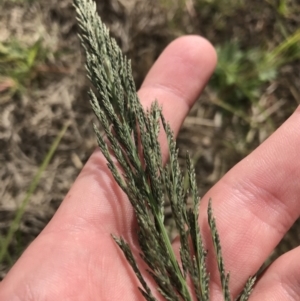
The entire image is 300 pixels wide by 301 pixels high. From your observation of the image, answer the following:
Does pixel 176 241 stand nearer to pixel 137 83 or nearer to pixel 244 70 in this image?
pixel 137 83

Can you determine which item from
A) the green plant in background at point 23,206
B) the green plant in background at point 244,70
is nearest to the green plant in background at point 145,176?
the green plant in background at point 23,206

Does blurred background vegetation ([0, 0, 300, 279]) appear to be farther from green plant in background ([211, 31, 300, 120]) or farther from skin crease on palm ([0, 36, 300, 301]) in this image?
skin crease on palm ([0, 36, 300, 301])

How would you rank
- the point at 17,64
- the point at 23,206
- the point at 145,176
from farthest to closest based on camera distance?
1. the point at 17,64
2. the point at 23,206
3. the point at 145,176

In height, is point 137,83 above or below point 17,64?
above

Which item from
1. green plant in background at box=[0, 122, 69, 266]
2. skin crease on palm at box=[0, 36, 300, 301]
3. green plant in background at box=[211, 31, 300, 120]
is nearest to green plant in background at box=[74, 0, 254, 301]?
skin crease on palm at box=[0, 36, 300, 301]

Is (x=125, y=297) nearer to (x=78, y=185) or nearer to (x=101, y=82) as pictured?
(x=78, y=185)

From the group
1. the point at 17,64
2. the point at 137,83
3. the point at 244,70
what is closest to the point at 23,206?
the point at 17,64

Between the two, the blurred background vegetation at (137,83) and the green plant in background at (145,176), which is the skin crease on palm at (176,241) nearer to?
the green plant in background at (145,176)
